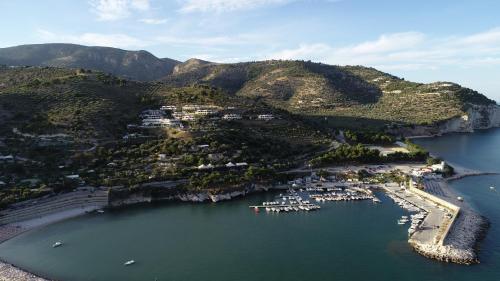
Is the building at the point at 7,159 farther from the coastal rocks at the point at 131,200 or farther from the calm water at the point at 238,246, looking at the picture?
the calm water at the point at 238,246

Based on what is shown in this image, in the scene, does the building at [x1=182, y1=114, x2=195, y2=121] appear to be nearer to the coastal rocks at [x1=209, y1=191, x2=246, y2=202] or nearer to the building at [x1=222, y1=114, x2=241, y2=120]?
the building at [x1=222, y1=114, x2=241, y2=120]

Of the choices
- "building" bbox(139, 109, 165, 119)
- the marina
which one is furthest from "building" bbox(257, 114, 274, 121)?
the marina

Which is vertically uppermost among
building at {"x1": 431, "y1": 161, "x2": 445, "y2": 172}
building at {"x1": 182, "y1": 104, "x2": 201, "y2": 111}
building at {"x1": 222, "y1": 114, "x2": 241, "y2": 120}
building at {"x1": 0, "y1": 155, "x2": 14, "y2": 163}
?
building at {"x1": 182, "y1": 104, "x2": 201, "y2": 111}

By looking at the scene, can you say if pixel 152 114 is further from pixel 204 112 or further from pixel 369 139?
pixel 369 139

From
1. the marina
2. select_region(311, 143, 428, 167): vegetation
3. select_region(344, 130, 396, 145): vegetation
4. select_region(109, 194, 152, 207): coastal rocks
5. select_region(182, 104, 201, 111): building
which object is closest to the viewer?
the marina

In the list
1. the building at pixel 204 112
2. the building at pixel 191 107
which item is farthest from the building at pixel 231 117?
the building at pixel 191 107

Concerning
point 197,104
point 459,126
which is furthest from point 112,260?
point 459,126
